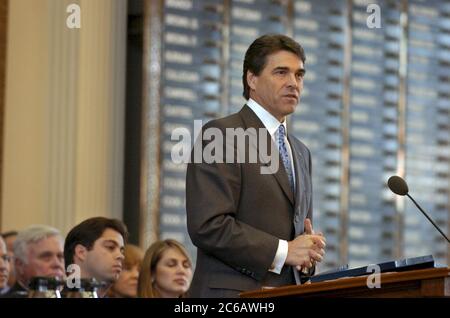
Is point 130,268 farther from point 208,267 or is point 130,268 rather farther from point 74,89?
point 208,267

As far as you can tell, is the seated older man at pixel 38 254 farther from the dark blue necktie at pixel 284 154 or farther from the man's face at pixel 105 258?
the dark blue necktie at pixel 284 154

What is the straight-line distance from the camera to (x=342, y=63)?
812 cm

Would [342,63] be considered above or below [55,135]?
above

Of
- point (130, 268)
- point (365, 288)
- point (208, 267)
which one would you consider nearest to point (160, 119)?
point (130, 268)

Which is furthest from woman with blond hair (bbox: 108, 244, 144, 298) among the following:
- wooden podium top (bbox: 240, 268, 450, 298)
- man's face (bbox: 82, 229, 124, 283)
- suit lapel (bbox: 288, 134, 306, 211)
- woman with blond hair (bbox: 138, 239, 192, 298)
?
wooden podium top (bbox: 240, 268, 450, 298)

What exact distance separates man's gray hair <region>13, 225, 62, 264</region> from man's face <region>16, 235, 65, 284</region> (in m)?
0.02

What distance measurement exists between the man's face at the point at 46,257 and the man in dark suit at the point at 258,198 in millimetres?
1899

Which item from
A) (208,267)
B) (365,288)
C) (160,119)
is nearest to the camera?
(365,288)

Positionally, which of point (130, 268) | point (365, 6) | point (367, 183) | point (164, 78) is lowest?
point (130, 268)

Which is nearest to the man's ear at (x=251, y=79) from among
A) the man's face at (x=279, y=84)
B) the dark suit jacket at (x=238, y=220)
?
the man's face at (x=279, y=84)

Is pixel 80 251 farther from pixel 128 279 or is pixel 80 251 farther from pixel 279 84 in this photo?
pixel 279 84

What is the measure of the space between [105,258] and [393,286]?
2.26 metres

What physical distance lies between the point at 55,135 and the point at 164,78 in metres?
1.11

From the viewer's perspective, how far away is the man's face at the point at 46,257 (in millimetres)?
5469
